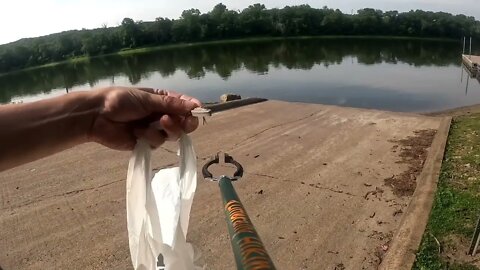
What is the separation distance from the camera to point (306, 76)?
28.1 metres

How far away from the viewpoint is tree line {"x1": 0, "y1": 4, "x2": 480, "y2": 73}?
5428 centimetres

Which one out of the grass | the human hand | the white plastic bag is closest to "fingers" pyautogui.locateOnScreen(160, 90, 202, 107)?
the human hand

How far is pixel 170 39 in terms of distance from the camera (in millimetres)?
61625

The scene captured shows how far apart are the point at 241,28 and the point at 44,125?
65.8 meters

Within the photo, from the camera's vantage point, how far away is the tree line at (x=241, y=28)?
5428 centimetres

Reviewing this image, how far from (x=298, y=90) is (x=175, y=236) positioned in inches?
862

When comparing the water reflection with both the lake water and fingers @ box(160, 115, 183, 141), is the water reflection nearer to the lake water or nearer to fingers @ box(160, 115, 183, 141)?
the lake water

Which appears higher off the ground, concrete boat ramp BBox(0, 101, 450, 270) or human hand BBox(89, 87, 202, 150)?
human hand BBox(89, 87, 202, 150)

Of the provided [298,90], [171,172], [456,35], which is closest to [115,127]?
[171,172]

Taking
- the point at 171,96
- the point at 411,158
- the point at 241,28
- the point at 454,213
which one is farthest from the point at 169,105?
the point at 241,28

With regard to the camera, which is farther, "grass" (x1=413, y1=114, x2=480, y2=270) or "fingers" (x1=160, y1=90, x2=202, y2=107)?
"grass" (x1=413, y1=114, x2=480, y2=270)

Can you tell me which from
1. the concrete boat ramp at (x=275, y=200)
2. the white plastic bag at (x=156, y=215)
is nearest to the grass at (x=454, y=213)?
the concrete boat ramp at (x=275, y=200)

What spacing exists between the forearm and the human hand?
0.05 meters

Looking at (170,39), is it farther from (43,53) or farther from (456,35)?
(456,35)
